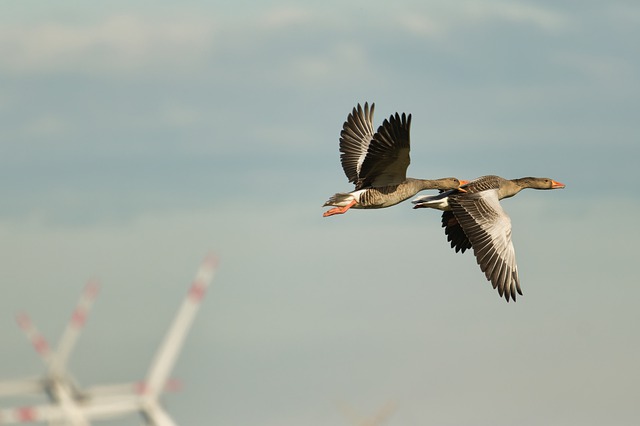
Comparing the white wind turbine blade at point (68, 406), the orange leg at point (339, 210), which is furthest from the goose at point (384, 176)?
the white wind turbine blade at point (68, 406)

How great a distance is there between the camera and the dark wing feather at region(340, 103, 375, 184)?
177 feet

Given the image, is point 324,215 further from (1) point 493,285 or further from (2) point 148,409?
(2) point 148,409

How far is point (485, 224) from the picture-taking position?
4788 cm

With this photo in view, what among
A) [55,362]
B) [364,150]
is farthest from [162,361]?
[364,150]

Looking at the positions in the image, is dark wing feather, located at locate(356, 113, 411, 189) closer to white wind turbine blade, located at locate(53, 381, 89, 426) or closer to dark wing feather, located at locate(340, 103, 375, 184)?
dark wing feather, located at locate(340, 103, 375, 184)

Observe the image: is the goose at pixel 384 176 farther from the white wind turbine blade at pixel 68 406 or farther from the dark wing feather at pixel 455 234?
the white wind turbine blade at pixel 68 406

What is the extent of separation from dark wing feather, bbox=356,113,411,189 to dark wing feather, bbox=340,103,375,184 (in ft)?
10.2

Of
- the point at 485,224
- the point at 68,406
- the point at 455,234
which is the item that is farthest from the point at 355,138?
the point at 68,406

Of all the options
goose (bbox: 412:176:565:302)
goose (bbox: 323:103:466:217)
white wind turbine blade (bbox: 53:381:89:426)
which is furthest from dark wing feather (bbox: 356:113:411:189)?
white wind turbine blade (bbox: 53:381:89:426)

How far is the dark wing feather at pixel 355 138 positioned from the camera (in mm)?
54062

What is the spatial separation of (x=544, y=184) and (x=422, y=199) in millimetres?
6086

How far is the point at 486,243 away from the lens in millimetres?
47344

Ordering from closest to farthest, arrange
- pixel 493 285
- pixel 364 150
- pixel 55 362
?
pixel 493 285, pixel 364 150, pixel 55 362

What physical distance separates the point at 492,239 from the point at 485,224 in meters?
0.68
